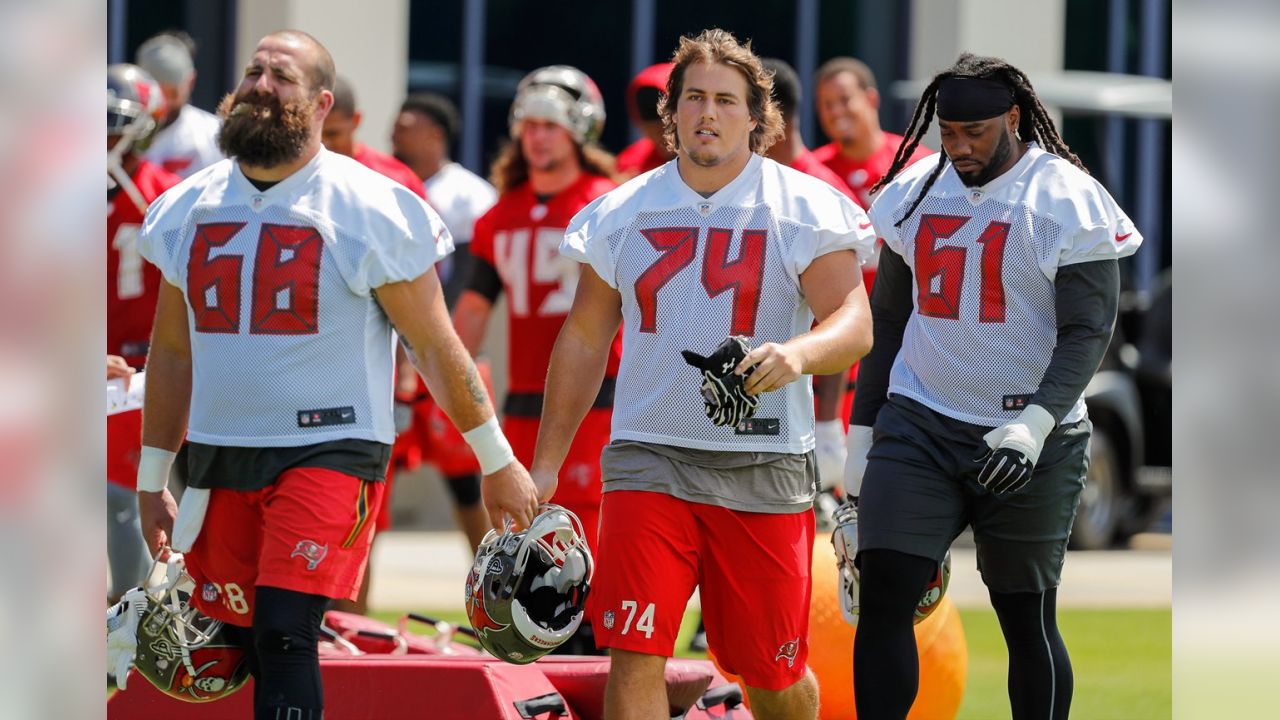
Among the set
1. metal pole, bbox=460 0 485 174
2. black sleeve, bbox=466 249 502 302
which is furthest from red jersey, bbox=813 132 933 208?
metal pole, bbox=460 0 485 174

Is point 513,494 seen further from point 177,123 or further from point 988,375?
point 177,123

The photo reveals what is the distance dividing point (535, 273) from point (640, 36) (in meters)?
9.76

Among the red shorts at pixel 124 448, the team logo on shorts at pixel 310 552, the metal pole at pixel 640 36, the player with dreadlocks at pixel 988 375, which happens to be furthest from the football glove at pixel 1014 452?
the metal pole at pixel 640 36

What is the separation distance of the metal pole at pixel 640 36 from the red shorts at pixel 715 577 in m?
12.2

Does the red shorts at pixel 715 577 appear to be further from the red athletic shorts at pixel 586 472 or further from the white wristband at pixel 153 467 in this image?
the red athletic shorts at pixel 586 472

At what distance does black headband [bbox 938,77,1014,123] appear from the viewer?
524cm

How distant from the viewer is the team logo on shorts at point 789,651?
16.8ft

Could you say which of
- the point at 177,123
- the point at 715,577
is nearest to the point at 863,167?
the point at 177,123

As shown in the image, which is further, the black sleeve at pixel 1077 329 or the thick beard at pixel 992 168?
the thick beard at pixel 992 168

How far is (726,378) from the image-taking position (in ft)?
15.0

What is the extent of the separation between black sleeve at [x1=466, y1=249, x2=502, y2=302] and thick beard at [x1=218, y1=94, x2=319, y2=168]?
289 centimetres

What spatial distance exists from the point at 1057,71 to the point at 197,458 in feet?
44.1
